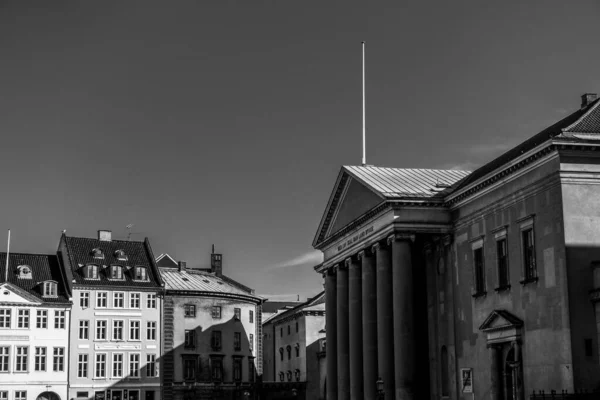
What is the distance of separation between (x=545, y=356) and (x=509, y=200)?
8.83 metres

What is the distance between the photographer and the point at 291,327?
11469 centimetres

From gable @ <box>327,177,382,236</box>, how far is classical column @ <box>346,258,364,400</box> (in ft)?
10.5

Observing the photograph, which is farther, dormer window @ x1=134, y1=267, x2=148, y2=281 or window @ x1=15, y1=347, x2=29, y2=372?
dormer window @ x1=134, y1=267, x2=148, y2=281

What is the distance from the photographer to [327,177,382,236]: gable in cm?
6139

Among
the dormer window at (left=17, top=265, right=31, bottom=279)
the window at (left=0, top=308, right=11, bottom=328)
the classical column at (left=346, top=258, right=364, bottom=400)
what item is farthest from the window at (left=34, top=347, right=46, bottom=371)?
the classical column at (left=346, top=258, right=364, bottom=400)

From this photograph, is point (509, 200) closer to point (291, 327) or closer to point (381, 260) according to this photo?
point (381, 260)

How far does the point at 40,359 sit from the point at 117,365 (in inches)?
Result: 310

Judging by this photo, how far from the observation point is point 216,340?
4013 inches

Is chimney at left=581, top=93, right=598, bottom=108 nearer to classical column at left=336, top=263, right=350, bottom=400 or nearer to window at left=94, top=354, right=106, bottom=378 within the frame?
classical column at left=336, top=263, right=350, bottom=400

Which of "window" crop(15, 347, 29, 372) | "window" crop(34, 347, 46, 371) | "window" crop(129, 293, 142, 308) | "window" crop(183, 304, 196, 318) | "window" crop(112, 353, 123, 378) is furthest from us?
"window" crop(183, 304, 196, 318)

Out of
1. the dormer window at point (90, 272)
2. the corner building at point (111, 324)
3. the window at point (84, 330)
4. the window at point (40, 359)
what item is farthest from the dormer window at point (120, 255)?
the window at point (40, 359)

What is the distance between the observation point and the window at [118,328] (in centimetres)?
9575

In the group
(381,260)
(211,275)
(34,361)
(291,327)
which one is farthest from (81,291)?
(381,260)

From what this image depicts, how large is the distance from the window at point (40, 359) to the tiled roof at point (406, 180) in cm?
4092
